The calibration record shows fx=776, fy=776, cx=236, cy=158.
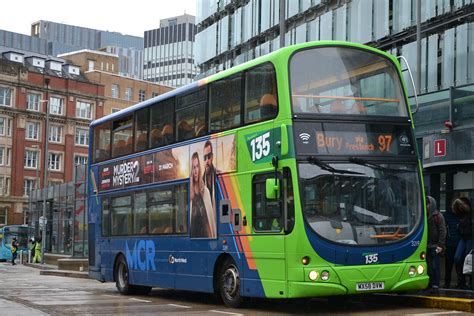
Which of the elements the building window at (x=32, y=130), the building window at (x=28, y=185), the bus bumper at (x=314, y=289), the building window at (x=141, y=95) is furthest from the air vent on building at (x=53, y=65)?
the bus bumper at (x=314, y=289)

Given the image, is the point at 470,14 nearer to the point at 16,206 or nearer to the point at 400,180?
the point at 400,180

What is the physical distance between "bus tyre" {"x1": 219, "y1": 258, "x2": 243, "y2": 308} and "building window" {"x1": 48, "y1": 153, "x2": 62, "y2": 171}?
7671cm

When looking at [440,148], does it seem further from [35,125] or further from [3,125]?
[35,125]

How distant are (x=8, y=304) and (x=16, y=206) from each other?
2802 inches

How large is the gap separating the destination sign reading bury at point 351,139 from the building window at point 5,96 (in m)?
76.0

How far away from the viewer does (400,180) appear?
1260 centimetres

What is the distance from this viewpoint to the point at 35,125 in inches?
3420

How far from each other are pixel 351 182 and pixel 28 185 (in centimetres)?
7735

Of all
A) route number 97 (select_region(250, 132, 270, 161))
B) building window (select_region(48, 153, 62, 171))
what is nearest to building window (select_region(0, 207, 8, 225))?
building window (select_region(48, 153, 62, 171))

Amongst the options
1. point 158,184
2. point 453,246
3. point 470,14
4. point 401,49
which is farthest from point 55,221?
point 453,246

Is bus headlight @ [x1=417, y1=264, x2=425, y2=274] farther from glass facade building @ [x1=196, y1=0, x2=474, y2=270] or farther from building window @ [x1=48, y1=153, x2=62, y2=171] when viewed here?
building window @ [x1=48, y1=153, x2=62, y2=171]

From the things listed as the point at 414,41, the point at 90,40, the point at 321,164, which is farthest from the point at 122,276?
the point at 90,40

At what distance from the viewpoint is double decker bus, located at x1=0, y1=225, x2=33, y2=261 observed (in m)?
58.3

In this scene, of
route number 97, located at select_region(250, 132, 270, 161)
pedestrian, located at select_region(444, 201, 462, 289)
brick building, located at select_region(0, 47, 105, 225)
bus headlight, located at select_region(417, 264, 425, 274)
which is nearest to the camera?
bus headlight, located at select_region(417, 264, 425, 274)
